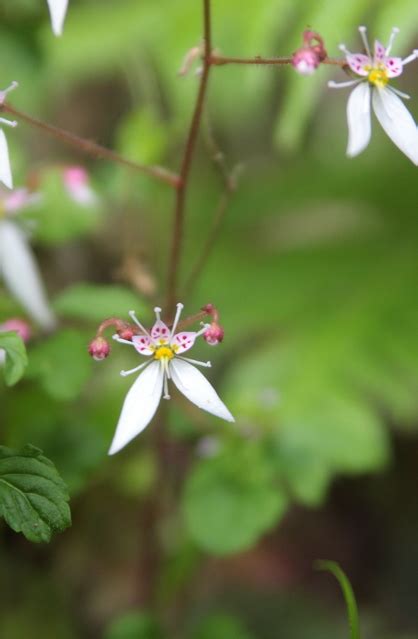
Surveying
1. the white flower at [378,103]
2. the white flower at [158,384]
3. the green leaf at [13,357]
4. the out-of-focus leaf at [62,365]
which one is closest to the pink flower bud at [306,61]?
the white flower at [378,103]

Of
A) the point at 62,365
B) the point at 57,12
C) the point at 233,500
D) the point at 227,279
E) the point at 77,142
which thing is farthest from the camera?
the point at 227,279

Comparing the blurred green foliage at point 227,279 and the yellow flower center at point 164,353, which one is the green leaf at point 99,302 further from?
the yellow flower center at point 164,353

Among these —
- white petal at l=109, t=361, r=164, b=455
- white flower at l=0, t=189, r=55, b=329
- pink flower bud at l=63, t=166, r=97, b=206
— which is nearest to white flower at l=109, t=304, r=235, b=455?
white petal at l=109, t=361, r=164, b=455

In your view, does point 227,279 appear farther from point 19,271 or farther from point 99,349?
point 99,349

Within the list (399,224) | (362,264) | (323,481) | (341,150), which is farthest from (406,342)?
(341,150)

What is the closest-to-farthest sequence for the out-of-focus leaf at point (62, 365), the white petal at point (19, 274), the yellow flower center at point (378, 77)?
the yellow flower center at point (378, 77)
the out-of-focus leaf at point (62, 365)
the white petal at point (19, 274)

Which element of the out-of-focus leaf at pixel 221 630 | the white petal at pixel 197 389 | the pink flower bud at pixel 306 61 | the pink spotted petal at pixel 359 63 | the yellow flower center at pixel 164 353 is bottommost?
the out-of-focus leaf at pixel 221 630

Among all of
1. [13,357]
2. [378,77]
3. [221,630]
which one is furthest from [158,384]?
[221,630]

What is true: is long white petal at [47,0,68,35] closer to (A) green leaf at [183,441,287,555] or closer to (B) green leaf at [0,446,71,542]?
(B) green leaf at [0,446,71,542]
